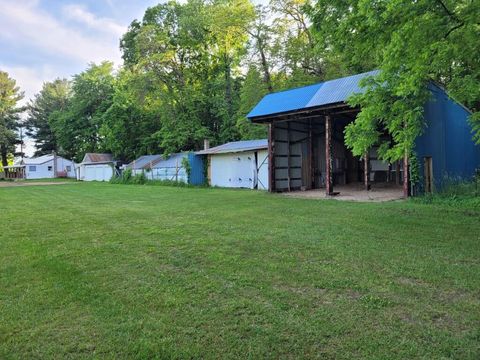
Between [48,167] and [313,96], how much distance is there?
1851 inches

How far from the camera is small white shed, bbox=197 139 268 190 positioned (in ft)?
63.7

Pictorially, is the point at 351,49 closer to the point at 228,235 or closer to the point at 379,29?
the point at 379,29

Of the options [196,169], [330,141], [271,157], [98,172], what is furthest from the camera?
[98,172]

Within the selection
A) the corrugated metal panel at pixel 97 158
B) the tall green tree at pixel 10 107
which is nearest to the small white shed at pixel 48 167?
the tall green tree at pixel 10 107

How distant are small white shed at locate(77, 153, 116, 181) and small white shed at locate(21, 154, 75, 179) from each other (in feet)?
35.5

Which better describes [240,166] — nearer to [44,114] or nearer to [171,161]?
[171,161]

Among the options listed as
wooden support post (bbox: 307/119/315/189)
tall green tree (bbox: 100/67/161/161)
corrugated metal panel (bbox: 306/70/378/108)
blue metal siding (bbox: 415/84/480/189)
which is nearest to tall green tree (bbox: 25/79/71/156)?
tall green tree (bbox: 100/67/161/161)

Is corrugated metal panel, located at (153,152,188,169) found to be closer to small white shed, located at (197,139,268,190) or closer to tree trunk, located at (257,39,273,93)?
small white shed, located at (197,139,268,190)

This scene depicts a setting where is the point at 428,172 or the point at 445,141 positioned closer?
the point at 428,172

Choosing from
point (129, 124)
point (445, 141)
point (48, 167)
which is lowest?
point (445, 141)

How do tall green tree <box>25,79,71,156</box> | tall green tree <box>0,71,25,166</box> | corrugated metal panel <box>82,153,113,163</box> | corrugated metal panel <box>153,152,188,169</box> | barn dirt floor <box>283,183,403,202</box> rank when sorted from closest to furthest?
barn dirt floor <box>283,183,403,202</box>, corrugated metal panel <box>153,152,188,169</box>, corrugated metal panel <box>82,153,113,163</box>, tall green tree <box>0,71,25,166</box>, tall green tree <box>25,79,71,156</box>

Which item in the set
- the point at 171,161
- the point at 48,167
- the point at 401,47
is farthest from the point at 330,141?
the point at 48,167

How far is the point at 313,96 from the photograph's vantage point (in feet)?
48.8

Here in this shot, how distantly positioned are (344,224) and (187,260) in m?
3.96
